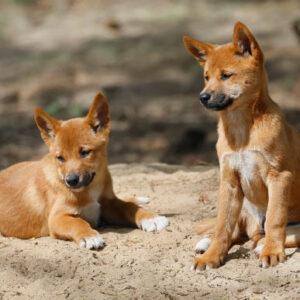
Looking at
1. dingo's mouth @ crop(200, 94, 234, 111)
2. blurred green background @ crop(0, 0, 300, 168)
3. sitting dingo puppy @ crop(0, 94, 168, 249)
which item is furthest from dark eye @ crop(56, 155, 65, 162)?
blurred green background @ crop(0, 0, 300, 168)

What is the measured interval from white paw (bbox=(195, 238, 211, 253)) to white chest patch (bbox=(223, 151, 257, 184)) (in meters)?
0.72

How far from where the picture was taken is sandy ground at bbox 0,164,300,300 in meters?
4.16

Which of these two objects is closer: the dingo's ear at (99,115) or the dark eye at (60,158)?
the dark eye at (60,158)

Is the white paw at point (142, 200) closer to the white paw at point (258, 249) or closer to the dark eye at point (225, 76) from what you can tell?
the white paw at point (258, 249)

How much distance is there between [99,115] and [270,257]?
8.43 feet

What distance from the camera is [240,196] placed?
4859mm

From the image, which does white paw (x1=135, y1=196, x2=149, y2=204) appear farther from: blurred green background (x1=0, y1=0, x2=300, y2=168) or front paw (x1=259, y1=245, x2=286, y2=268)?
blurred green background (x1=0, y1=0, x2=300, y2=168)

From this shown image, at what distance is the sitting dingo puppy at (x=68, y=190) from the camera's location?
5.53 m

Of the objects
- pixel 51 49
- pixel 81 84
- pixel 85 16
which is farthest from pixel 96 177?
pixel 85 16

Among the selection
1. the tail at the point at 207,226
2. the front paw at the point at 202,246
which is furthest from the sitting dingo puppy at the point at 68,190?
the front paw at the point at 202,246

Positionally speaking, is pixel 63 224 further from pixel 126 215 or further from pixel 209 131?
pixel 209 131

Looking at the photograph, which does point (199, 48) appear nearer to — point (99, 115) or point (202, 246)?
point (99, 115)

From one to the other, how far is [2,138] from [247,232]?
28.8 ft

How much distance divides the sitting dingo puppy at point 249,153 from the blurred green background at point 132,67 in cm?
561
